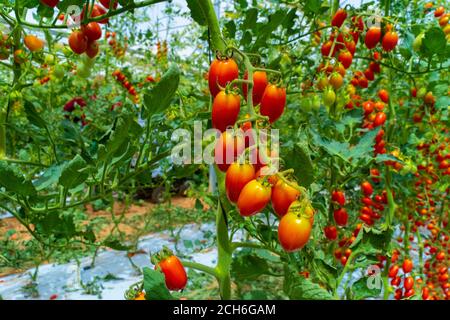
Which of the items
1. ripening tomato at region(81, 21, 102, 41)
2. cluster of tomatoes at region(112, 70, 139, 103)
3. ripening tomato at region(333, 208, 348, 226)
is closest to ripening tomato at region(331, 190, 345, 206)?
ripening tomato at region(333, 208, 348, 226)

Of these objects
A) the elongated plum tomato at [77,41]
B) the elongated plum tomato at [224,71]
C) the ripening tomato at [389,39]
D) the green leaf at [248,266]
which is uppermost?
the ripening tomato at [389,39]

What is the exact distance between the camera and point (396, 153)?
3.53 feet

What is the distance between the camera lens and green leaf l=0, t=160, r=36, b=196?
1.76 feet

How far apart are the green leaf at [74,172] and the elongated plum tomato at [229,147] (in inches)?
8.2

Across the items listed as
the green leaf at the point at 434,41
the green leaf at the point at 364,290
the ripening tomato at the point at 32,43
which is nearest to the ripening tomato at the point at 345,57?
the green leaf at the point at 434,41

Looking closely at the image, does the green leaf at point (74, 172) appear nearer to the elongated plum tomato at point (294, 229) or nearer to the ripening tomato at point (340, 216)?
the elongated plum tomato at point (294, 229)

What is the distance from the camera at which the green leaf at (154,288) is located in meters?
0.43

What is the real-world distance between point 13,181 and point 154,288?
0.28 metres

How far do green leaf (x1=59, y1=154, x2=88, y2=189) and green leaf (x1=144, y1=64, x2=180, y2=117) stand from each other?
0.39 ft

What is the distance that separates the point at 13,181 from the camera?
55 cm
